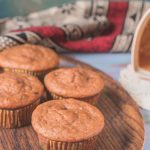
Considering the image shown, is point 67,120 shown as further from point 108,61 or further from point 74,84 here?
point 108,61

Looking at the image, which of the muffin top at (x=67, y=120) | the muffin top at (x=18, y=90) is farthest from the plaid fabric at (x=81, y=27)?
the muffin top at (x=67, y=120)

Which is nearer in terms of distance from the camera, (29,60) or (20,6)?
(29,60)

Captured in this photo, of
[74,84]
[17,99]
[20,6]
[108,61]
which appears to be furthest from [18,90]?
[20,6]

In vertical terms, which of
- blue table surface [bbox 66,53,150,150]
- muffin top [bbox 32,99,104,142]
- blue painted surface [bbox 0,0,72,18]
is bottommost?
blue table surface [bbox 66,53,150,150]

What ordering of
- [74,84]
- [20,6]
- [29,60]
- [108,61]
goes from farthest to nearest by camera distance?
1. [20,6]
2. [108,61]
3. [29,60]
4. [74,84]

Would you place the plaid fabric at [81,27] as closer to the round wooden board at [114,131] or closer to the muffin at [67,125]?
the round wooden board at [114,131]

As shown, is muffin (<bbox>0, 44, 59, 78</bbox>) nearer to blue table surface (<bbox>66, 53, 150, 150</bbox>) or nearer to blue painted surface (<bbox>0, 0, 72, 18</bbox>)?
blue table surface (<bbox>66, 53, 150, 150</bbox>)

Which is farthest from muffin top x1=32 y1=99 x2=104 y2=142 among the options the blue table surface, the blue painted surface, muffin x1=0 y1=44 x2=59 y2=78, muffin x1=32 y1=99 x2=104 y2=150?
the blue painted surface
